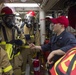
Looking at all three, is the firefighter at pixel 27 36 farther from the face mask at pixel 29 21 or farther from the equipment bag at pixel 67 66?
the equipment bag at pixel 67 66

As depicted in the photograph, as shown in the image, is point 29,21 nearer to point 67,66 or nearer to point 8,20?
point 8,20

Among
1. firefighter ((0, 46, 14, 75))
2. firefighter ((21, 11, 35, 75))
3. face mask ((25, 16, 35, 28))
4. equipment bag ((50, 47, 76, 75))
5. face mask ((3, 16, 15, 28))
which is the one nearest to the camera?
equipment bag ((50, 47, 76, 75))

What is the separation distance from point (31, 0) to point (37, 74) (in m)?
2.11

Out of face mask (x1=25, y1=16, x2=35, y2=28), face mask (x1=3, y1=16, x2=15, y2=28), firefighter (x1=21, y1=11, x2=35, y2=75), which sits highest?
face mask (x1=3, y1=16, x2=15, y2=28)

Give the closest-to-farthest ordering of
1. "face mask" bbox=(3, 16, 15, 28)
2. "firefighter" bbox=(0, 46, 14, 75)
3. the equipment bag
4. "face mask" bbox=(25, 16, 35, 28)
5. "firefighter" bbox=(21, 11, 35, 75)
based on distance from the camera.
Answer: the equipment bag
"firefighter" bbox=(0, 46, 14, 75)
"face mask" bbox=(3, 16, 15, 28)
"firefighter" bbox=(21, 11, 35, 75)
"face mask" bbox=(25, 16, 35, 28)

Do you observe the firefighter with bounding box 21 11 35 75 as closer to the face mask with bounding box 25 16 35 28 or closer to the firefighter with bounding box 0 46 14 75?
the face mask with bounding box 25 16 35 28

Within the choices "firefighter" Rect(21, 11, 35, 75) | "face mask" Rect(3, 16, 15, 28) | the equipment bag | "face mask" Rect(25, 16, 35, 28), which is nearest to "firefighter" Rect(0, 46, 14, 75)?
"face mask" Rect(3, 16, 15, 28)

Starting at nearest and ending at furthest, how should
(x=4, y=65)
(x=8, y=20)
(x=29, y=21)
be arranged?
(x=4, y=65) < (x=8, y=20) < (x=29, y=21)

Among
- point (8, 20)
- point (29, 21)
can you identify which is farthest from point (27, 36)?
point (8, 20)

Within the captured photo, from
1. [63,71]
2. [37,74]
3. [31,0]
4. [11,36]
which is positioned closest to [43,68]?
[37,74]

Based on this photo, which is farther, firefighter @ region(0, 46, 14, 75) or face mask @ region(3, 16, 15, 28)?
face mask @ region(3, 16, 15, 28)

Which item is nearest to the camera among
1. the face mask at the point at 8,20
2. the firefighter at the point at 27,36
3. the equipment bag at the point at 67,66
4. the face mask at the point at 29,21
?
the equipment bag at the point at 67,66

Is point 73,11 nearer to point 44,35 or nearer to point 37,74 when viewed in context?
point 37,74

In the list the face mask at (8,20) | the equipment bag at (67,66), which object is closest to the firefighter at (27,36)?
the face mask at (8,20)
